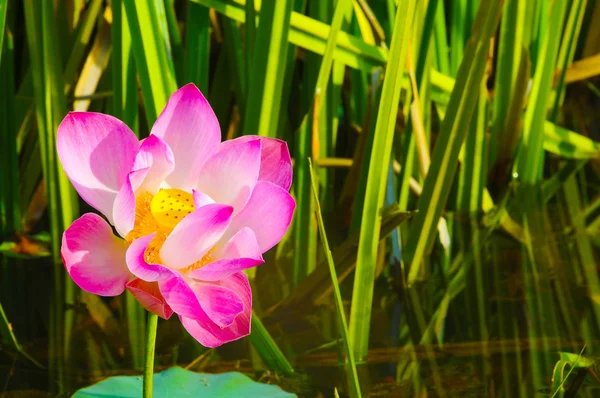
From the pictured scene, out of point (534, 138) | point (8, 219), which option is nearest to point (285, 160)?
point (8, 219)

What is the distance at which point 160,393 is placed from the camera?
74 centimetres

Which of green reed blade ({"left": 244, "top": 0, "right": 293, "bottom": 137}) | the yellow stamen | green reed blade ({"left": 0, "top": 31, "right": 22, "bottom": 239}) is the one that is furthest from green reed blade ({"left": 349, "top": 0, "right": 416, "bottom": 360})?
green reed blade ({"left": 0, "top": 31, "right": 22, "bottom": 239})

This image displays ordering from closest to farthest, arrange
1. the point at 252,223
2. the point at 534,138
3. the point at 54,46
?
1. the point at 252,223
2. the point at 54,46
3. the point at 534,138

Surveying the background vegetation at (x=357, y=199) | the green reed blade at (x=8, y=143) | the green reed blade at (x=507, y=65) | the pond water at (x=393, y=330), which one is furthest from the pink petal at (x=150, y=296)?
the green reed blade at (x=507, y=65)

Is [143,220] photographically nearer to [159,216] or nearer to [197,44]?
[159,216]

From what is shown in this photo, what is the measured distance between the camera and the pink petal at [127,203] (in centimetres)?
50

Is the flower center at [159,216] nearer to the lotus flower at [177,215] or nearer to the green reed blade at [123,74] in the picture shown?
the lotus flower at [177,215]

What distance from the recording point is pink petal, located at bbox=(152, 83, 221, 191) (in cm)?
55

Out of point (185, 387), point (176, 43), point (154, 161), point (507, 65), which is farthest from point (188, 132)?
point (507, 65)

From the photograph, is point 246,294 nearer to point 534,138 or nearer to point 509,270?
point 509,270

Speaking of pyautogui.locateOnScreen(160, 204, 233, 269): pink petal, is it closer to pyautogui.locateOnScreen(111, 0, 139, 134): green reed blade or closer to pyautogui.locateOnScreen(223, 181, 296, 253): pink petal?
pyautogui.locateOnScreen(223, 181, 296, 253): pink petal

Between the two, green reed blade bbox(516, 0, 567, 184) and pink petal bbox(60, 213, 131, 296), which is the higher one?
green reed blade bbox(516, 0, 567, 184)

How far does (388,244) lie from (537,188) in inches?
17.1

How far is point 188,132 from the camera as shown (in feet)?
1.83
